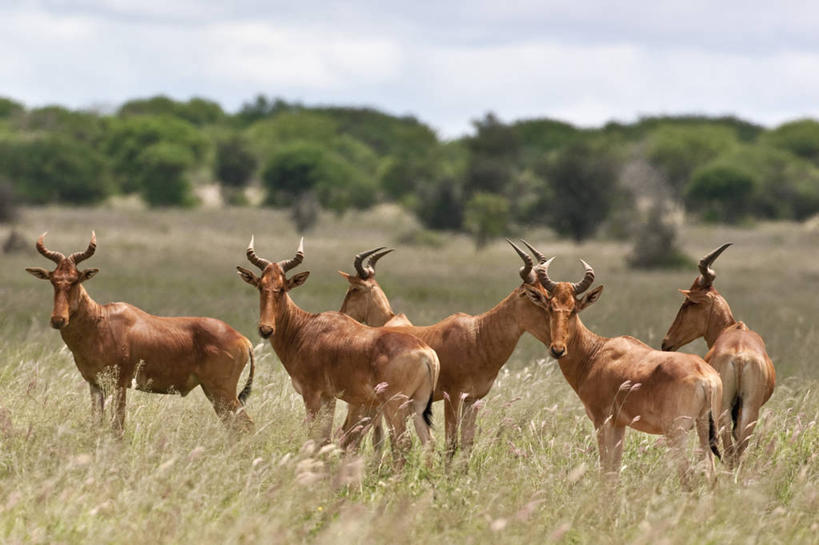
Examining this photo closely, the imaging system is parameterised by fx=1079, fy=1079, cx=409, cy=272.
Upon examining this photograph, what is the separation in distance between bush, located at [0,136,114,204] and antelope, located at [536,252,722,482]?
246 feet

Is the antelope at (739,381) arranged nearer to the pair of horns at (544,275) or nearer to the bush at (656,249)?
the pair of horns at (544,275)

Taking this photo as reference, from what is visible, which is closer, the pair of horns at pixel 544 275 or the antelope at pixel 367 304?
the pair of horns at pixel 544 275

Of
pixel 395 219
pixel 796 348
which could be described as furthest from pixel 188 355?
pixel 395 219

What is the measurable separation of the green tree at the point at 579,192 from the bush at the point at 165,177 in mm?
33238

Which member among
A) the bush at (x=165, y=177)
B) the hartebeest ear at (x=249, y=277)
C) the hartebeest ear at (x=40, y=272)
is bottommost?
the bush at (x=165, y=177)

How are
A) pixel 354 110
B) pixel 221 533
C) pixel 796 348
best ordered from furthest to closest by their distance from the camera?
pixel 354 110 → pixel 796 348 → pixel 221 533

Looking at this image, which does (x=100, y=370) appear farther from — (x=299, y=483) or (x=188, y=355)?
(x=299, y=483)

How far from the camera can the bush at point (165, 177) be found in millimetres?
83000

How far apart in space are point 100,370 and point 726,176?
76088 mm

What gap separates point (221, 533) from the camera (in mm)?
6078

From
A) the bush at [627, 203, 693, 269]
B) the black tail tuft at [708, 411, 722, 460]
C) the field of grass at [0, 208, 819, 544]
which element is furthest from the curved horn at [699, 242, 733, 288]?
the bush at [627, 203, 693, 269]

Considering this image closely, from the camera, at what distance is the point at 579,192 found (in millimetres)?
59031

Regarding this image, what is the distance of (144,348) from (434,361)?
2.59m

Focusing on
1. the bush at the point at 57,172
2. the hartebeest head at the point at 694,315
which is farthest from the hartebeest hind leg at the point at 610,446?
the bush at the point at 57,172
